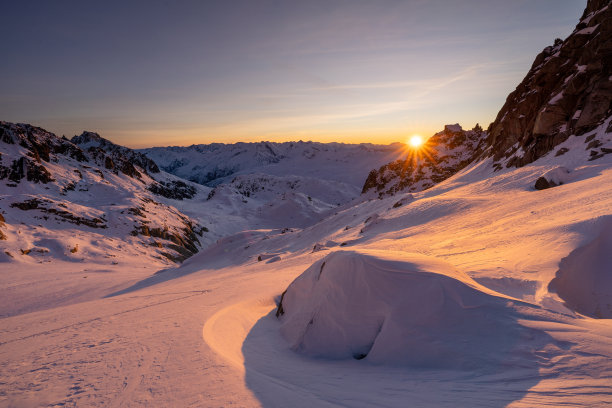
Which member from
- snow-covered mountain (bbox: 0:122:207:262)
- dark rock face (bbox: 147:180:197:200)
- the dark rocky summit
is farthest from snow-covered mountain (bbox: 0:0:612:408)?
dark rock face (bbox: 147:180:197:200)

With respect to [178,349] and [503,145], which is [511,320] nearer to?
[178,349]

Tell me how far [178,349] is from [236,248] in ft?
113

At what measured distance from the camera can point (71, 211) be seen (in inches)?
2532

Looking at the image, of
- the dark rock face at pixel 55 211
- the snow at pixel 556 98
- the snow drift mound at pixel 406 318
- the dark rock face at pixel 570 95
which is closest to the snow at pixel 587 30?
the dark rock face at pixel 570 95

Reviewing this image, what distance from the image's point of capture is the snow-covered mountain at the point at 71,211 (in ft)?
164

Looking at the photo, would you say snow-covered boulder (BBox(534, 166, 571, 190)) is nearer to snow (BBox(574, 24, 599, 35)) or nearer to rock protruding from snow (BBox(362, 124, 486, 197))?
snow (BBox(574, 24, 599, 35))

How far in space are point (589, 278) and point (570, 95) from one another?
105 ft

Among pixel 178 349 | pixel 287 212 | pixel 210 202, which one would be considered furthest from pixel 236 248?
pixel 210 202

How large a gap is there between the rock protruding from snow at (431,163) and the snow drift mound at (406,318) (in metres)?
Result: 64.8

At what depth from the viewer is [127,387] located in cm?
573

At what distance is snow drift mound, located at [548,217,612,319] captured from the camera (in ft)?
24.7

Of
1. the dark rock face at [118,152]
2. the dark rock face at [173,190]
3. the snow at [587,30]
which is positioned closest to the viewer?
the snow at [587,30]

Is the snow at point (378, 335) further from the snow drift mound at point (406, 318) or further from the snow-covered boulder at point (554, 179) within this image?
the snow-covered boulder at point (554, 179)

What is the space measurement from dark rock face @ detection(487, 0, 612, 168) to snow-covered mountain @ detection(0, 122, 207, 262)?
63678mm
